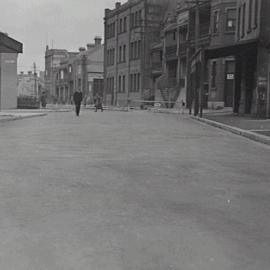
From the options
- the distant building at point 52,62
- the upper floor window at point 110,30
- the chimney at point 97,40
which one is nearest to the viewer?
the upper floor window at point 110,30

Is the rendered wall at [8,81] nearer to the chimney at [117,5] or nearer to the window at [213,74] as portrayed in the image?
the window at [213,74]

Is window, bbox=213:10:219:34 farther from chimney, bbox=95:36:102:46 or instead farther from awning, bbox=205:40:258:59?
chimney, bbox=95:36:102:46

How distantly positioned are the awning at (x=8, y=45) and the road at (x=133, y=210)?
22.0m

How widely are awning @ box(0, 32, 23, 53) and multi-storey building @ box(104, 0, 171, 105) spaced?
29916 millimetres

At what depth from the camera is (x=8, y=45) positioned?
36406 millimetres

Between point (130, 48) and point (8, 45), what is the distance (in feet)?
142

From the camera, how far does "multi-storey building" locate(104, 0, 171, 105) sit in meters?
74.1

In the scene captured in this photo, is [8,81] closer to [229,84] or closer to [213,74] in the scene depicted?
[213,74]

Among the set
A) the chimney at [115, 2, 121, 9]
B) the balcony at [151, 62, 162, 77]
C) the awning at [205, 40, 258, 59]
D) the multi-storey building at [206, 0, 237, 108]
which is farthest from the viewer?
the chimney at [115, 2, 121, 9]

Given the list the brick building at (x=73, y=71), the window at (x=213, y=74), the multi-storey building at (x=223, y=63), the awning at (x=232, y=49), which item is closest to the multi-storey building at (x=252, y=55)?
the awning at (x=232, y=49)

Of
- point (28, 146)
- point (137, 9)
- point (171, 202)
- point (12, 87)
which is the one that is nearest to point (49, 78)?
→ point (137, 9)

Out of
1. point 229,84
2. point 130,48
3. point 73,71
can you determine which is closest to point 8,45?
point 229,84

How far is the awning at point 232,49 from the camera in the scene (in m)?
31.0

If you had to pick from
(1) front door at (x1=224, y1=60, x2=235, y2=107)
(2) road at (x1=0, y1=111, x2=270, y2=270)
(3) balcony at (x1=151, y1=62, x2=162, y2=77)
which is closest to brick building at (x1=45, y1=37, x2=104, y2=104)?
(3) balcony at (x1=151, y1=62, x2=162, y2=77)
